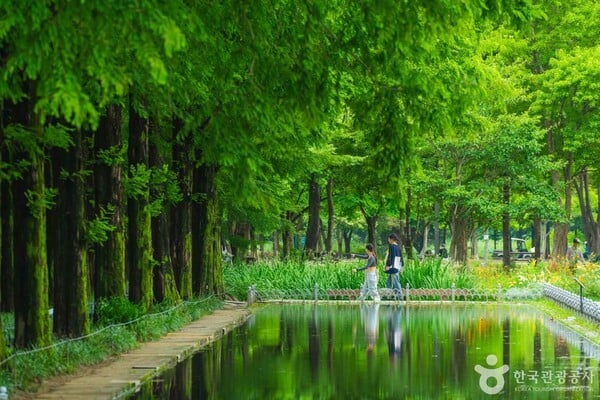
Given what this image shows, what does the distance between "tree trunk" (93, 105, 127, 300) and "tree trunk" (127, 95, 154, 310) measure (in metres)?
2.15

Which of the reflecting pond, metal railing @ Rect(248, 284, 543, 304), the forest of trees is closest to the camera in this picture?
the forest of trees

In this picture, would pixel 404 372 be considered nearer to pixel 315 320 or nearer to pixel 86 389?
pixel 86 389

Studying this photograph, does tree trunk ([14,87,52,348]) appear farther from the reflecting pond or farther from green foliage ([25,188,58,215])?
the reflecting pond

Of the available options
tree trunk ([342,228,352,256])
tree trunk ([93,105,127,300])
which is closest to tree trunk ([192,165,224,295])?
tree trunk ([93,105,127,300])

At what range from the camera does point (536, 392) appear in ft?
56.3

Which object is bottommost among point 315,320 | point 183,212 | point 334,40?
point 315,320

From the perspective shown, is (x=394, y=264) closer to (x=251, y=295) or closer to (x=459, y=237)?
(x=251, y=295)

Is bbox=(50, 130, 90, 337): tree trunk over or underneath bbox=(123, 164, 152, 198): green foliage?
underneath

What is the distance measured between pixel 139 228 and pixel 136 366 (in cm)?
904

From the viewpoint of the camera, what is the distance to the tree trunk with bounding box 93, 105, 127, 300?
25828 mm

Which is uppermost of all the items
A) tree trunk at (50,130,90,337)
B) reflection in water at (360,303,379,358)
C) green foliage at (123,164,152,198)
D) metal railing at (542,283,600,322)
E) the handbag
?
green foliage at (123,164,152,198)

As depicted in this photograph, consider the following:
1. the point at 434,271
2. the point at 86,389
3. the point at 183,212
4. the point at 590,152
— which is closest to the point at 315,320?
the point at 183,212

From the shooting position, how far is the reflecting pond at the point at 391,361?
17594 millimetres

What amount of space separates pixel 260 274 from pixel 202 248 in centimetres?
755
